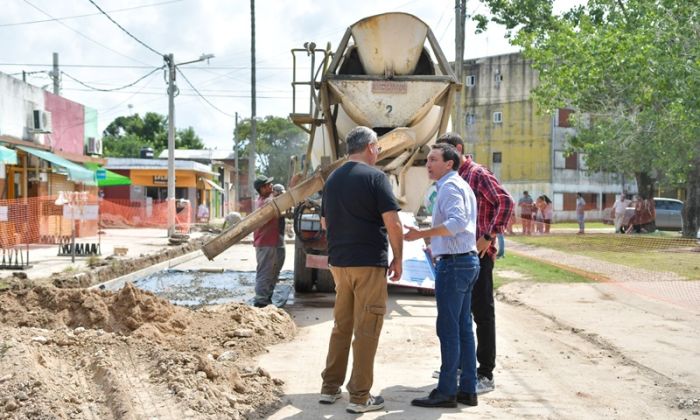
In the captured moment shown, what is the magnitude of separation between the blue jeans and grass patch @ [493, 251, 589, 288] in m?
7.93

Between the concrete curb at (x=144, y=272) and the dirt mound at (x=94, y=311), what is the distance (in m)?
3.75

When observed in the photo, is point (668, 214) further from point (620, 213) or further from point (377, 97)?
point (377, 97)

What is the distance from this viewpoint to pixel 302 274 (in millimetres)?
11805

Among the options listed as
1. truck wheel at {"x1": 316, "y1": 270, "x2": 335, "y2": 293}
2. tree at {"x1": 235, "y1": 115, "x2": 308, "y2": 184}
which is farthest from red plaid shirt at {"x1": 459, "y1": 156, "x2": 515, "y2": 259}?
tree at {"x1": 235, "y1": 115, "x2": 308, "y2": 184}

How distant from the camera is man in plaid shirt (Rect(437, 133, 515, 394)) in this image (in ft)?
19.8

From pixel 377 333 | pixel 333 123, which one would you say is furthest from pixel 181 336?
pixel 333 123

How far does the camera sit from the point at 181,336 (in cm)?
742

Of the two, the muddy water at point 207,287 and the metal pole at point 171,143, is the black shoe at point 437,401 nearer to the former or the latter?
the muddy water at point 207,287

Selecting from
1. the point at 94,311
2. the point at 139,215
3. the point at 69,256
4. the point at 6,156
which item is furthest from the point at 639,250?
the point at 139,215

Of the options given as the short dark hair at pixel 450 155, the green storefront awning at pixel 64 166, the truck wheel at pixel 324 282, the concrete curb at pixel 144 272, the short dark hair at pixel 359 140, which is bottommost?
the concrete curb at pixel 144 272

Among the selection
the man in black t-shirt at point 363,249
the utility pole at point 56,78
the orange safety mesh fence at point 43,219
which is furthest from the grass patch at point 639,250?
the utility pole at point 56,78

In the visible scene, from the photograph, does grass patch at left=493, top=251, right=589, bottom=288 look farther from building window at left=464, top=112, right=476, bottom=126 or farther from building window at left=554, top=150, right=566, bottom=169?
building window at left=464, top=112, right=476, bottom=126

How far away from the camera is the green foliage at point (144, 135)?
3095 inches

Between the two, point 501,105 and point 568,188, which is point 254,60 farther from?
point 568,188
